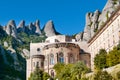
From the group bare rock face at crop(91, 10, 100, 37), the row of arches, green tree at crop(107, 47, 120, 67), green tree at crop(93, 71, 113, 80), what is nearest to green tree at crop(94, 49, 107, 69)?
green tree at crop(107, 47, 120, 67)

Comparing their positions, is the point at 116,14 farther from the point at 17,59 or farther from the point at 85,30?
the point at 17,59

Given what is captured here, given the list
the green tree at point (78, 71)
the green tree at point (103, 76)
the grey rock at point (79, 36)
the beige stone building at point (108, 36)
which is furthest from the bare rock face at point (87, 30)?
the green tree at point (103, 76)

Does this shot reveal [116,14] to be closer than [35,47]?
Yes

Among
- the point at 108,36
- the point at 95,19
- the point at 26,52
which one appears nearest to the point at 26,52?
the point at 26,52

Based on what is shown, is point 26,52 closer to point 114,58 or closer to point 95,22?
point 95,22

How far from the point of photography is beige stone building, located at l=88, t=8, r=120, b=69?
248ft

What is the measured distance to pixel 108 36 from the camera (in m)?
81.1

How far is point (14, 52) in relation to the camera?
190m

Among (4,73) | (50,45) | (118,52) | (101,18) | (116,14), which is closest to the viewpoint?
(118,52)

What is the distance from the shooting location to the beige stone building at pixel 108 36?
75.7 meters

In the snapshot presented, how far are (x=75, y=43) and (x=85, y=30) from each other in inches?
1213

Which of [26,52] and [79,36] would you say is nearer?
[79,36]

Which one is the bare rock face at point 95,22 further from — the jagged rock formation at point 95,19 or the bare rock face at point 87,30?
the bare rock face at point 87,30

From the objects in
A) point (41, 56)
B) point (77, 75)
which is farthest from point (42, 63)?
point (77, 75)
